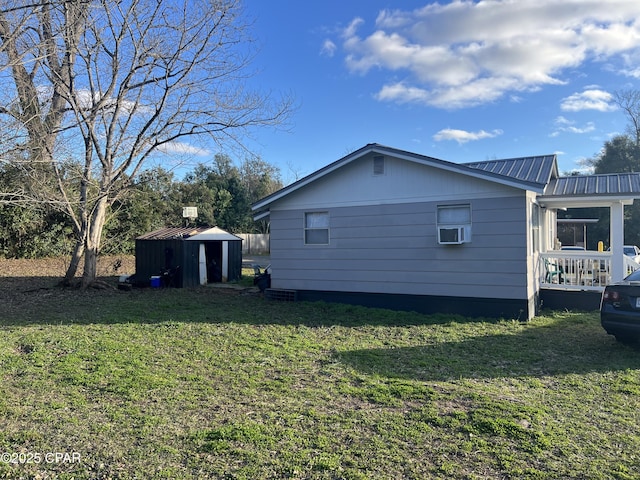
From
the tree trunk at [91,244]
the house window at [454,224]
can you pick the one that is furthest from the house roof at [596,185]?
the tree trunk at [91,244]

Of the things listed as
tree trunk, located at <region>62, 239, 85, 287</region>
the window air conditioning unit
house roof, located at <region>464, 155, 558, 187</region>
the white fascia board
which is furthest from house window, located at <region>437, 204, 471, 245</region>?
tree trunk, located at <region>62, 239, 85, 287</region>

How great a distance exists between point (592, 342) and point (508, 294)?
77.8 inches

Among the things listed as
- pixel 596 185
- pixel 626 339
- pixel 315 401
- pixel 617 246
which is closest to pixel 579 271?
pixel 617 246

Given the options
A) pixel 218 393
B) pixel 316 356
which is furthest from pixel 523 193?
pixel 218 393

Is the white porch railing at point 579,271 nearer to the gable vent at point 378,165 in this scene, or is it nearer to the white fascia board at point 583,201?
the white fascia board at point 583,201

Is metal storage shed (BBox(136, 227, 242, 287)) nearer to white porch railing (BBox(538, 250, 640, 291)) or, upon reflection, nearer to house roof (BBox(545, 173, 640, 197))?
white porch railing (BBox(538, 250, 640, 291))

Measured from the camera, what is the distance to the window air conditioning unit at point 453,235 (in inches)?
353

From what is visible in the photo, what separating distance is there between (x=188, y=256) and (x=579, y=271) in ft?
35.5

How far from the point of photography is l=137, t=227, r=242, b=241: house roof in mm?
14153

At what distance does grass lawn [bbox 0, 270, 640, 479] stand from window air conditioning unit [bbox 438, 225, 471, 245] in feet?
6.12

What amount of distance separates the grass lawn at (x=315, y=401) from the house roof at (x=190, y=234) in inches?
248

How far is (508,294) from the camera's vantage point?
28.1 ft

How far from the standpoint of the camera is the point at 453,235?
29.7 feet

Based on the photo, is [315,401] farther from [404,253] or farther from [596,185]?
[596,185]
